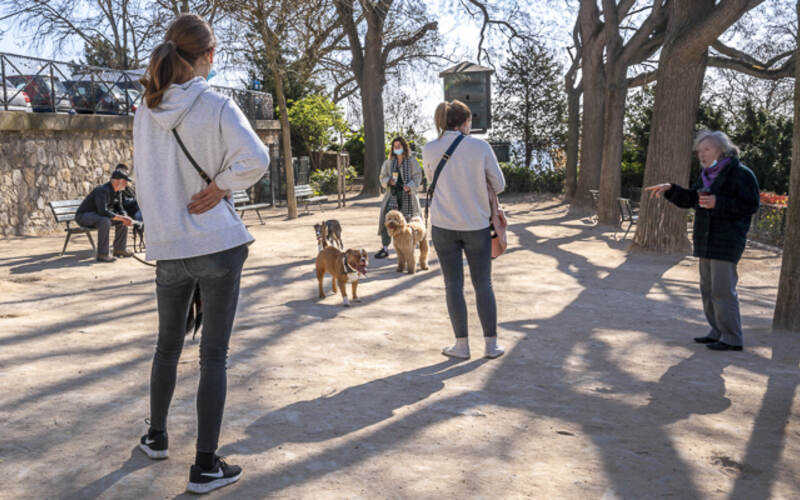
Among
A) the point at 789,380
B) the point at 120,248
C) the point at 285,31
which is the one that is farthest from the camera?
the point at 285,31

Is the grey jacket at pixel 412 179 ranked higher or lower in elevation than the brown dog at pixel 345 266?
higher

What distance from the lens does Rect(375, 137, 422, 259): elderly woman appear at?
954cm

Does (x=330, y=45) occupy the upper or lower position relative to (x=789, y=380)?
upper

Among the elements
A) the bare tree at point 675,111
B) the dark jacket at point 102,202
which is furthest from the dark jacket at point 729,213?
the dark jacket at point 102,202

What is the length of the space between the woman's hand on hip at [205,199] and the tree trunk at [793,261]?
16.8 ft

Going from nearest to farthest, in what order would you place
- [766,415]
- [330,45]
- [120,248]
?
[766,415]
[120,248]
[330,45]

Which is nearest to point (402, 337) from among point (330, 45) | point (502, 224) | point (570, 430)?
point (502, 224)

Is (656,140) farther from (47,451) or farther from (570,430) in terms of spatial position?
(47,451)

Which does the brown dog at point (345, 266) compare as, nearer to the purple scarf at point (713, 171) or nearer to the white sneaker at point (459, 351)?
the white sneaker at point (459, 351)

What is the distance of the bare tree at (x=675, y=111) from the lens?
10.2m

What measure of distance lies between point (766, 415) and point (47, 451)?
151 inches

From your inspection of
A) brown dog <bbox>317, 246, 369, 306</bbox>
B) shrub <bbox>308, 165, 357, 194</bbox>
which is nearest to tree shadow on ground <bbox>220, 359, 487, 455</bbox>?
brown dog <bbox>317, 246, 369, 306</bbox>

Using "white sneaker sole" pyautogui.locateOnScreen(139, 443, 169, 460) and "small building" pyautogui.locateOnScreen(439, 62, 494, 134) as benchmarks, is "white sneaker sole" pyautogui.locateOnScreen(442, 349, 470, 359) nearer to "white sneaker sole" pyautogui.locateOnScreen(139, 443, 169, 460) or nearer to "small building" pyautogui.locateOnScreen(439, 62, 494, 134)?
"white sneaker sole" pyautogui.locateOnScreen(139, 443, 169, 460)

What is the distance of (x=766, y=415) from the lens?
4008 mm
